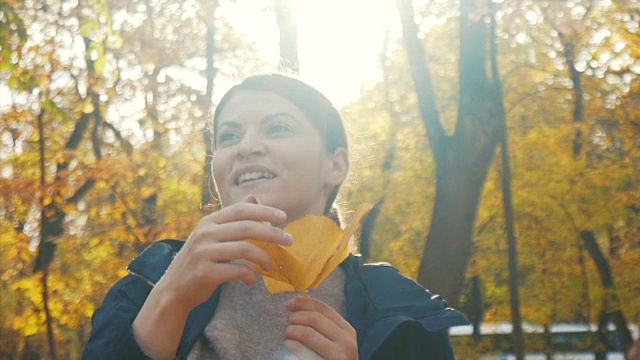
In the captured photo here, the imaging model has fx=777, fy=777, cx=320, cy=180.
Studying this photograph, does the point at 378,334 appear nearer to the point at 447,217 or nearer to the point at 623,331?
the point at 447,217

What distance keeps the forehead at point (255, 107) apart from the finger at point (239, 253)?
0.57m

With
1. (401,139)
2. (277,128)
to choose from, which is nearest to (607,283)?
(401,139)

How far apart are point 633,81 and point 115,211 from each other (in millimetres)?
8338

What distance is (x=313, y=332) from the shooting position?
1.39 meters

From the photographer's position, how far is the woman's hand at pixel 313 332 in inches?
54.4

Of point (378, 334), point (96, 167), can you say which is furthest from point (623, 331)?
point (378, 334)

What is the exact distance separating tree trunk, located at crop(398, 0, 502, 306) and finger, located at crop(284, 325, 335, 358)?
5.45 meters

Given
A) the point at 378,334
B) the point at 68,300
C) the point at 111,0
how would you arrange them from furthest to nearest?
the point at 68,300 → the point at 111,0 → the point at 378,334

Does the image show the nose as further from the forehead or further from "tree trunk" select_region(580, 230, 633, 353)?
"tree trunk" select_region(580, 230, 633, 353)

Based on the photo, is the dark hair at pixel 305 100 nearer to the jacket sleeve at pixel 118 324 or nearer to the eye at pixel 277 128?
the eye at pixel 277 128

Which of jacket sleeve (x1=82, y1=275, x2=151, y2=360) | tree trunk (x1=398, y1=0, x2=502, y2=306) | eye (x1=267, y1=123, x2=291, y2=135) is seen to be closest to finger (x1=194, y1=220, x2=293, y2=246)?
jacket sleeve (x1=82, y1=275, x2=151, y2=360)

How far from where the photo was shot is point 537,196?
1403cm

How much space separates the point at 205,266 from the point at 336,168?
0.82 metres

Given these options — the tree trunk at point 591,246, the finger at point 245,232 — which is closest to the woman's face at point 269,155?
the finger at point 245,232
